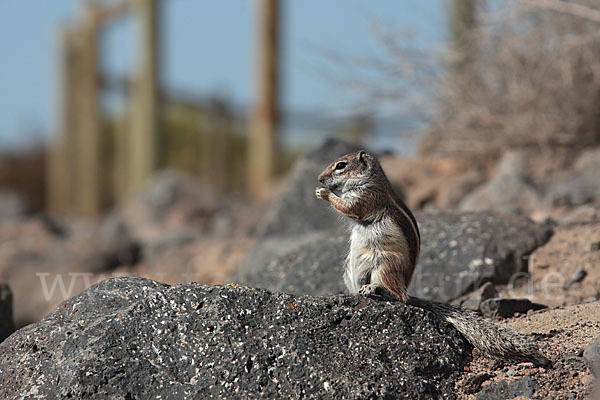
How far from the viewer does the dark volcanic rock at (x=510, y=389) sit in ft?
9.36

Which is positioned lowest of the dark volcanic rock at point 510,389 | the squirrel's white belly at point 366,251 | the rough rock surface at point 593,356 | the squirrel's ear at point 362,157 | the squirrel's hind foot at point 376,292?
the dark volcanic rock at point 510,389

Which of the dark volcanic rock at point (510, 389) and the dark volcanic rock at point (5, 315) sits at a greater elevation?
the dark volcanic rock at point (510, 389)

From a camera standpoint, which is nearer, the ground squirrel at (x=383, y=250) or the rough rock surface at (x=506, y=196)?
the ground squirrel at (x=383, y=250)

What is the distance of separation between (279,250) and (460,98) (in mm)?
2960

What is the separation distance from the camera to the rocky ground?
9.21 feet

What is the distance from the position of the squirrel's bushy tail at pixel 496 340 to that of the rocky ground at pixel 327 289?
0.04 m

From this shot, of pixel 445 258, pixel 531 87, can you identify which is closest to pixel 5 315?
pixel 445 258

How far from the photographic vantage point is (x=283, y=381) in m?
2.77

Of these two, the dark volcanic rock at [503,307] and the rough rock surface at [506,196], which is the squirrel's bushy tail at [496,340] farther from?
the rough rock surface at [506,196]

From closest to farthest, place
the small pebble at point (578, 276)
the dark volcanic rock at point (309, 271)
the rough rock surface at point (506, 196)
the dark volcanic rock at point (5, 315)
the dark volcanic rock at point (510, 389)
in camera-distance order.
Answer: the dark volcanic rock at point (510, 389) < the dark volcanic rock at point (5, 315) < the small pebble at point (578, 276) < the dark volcanic rock at point (309, 271) < the rough rock surface at point (506, 196)

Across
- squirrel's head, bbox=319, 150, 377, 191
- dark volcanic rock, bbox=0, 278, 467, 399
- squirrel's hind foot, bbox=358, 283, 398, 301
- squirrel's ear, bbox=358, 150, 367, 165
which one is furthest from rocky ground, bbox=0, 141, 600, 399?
squirrel's ear, bbox=358, 150, 367, 165

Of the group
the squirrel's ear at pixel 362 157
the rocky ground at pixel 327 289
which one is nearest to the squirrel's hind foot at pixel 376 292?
the rocky ground at pixel 327 289

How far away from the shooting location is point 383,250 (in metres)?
3.25

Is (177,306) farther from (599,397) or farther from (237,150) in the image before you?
(237,150)
